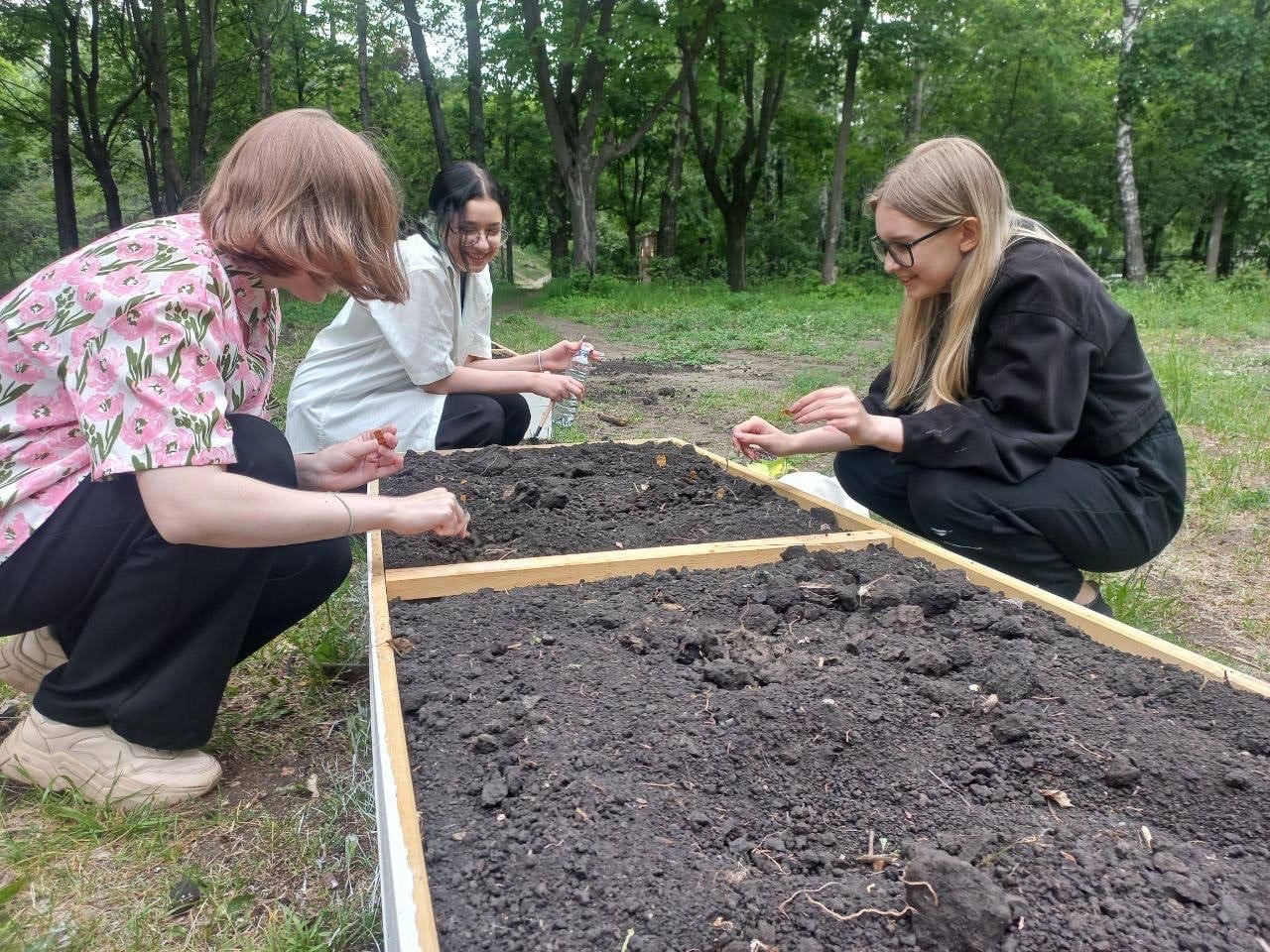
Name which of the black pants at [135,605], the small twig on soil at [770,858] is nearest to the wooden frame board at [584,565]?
the black pants at [135,605]

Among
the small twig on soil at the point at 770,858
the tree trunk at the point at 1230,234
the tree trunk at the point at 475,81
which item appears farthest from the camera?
the tree trunk at the point at 1230,234

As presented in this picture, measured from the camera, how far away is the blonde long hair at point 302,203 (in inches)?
62.3

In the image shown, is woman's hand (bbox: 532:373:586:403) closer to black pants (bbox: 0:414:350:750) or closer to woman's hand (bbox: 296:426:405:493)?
woman's hand (bbox: 296:426:405:493)

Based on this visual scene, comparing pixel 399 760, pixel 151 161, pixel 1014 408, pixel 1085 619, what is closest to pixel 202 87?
pixel 151 161

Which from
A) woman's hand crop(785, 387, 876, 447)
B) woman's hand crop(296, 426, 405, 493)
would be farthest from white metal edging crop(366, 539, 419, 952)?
woman's hand crop(785, 387, 876, 447)

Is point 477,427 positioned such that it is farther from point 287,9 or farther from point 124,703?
point 287,9

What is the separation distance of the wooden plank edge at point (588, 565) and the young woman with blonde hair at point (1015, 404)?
0.30 metres

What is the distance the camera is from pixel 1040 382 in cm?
215

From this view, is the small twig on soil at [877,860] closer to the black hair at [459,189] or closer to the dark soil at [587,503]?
the dark soil at [587,503]

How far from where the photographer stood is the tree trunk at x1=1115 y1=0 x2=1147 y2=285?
54.2 feet

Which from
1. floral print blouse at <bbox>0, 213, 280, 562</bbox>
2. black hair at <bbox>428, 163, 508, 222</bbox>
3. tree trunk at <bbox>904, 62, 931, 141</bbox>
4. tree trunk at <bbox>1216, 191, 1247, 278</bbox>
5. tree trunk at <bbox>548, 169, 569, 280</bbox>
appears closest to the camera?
floral print blouse at <bbox>0, 213, 280, 562</bbox>

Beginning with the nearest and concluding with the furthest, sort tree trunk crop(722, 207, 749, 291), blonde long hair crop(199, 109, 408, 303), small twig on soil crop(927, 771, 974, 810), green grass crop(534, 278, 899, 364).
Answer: small twig on soil crop(927, 771, 974, 810), blonde long hair crop(199, 109, 408, 303), green grass crop(534, 278, 899, 364), tree trunk crop(722, 207, 749, 291)

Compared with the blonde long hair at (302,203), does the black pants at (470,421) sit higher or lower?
lower

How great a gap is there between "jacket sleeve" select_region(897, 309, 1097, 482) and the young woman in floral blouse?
1.30 meters
